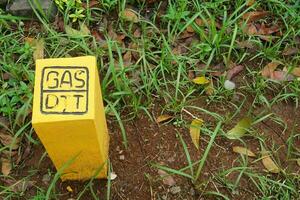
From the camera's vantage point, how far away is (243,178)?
84.5 inches

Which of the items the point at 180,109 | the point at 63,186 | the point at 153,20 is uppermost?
the point at 153,20

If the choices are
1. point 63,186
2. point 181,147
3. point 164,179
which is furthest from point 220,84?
point 63,186

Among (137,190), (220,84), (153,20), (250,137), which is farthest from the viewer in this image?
(153,20)

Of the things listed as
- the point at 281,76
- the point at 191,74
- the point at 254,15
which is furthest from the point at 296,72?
the point at 191,74

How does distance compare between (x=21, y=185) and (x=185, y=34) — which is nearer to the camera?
(x=21, y=185)

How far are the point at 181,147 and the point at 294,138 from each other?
1.87 feet

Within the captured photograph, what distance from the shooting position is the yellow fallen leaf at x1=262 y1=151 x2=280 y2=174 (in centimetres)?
215

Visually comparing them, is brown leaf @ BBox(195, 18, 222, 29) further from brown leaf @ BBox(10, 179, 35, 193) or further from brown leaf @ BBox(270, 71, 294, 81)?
brown leaf @ BBox(10, 179, 35, 193)

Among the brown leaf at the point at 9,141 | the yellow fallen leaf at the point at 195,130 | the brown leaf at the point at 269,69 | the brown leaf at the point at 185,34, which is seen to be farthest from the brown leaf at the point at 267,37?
the brown leaf at the point at 9,141

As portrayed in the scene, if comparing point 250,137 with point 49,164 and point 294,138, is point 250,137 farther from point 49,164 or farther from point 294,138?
point 49,164

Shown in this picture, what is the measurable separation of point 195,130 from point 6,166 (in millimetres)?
930

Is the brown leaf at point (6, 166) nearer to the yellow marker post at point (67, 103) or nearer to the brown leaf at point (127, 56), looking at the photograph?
the yellow marker post at point (67, 103)

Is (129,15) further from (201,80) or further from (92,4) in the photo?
(201,80)

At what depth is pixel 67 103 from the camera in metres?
1.64
